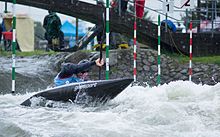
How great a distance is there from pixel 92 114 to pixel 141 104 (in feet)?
3.07

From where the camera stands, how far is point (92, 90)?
27.4 ft

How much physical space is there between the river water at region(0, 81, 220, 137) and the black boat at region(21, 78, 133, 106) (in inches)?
5.8

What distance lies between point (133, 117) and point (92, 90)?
173 cm

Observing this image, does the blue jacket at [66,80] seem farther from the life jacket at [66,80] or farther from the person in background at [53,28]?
the person in background at [53,28]

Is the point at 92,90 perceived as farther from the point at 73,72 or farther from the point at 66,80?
the point at 66,80

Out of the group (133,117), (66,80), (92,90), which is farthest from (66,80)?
(133,117)

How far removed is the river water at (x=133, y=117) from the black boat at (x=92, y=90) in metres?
0.15

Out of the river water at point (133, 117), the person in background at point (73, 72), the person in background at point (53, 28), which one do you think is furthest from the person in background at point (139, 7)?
the river water at point (133, 117)

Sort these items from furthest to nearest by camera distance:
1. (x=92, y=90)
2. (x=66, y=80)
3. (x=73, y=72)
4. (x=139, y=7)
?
(x=139, y=7) → (x=66, y=80) → (x=73, y=72) → (x=92, y=90)

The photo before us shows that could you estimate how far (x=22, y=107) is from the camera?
8.59 metres

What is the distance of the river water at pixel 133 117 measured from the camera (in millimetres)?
5939

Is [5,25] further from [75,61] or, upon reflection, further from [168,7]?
[168,7]

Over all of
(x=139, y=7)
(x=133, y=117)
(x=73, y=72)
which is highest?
(x=139, y=7)

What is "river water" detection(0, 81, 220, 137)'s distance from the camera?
19.5 ft
